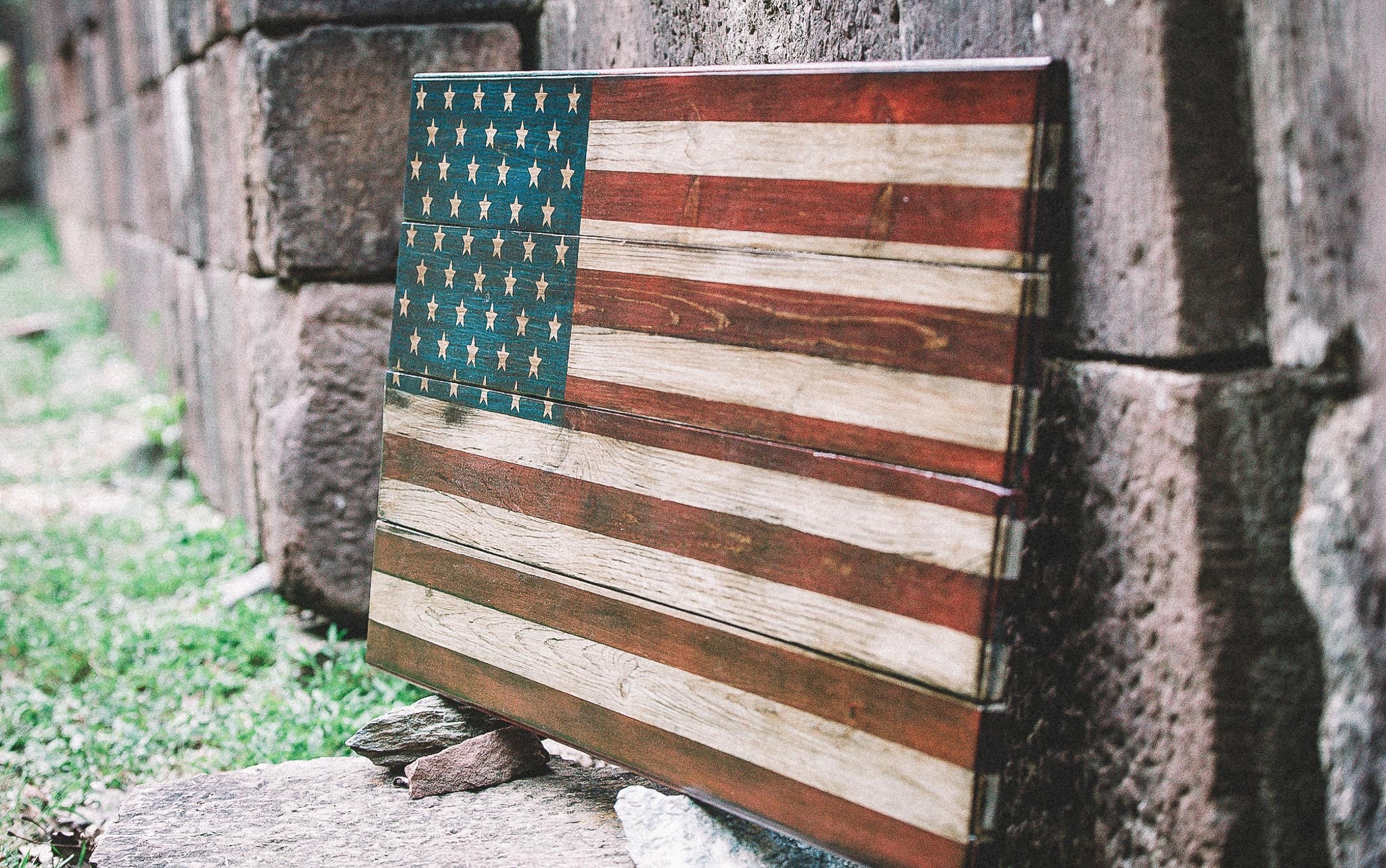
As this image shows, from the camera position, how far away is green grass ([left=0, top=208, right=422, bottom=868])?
254 centimetres

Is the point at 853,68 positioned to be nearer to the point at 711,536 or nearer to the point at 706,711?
the point at 711,536

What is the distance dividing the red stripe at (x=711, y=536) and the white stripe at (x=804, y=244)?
414mm

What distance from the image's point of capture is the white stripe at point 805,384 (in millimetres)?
1513

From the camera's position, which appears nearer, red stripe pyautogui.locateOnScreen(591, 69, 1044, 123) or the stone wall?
the stone wall

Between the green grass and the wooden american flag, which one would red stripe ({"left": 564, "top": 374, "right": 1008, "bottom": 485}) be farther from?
the green grass

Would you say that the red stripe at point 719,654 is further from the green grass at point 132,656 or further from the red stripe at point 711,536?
the green grass at point 132,656

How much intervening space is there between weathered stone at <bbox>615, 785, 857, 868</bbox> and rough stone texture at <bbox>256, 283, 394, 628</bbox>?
1.54m

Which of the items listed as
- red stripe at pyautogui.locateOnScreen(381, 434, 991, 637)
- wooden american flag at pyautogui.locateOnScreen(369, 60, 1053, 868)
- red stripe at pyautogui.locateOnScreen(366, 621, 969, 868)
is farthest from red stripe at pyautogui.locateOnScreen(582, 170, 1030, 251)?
red stripe at pyautogui.locateOnScreen(366, 621, 969, 868)

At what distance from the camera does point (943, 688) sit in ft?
5.01

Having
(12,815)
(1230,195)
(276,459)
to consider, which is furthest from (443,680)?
(1230,195)

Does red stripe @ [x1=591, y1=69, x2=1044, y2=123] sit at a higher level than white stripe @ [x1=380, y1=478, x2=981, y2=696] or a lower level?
higher

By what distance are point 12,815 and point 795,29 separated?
2.22 metres

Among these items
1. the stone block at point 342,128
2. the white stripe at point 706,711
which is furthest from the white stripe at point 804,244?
the stone block at point 342,128

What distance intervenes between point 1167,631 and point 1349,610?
22 cm
